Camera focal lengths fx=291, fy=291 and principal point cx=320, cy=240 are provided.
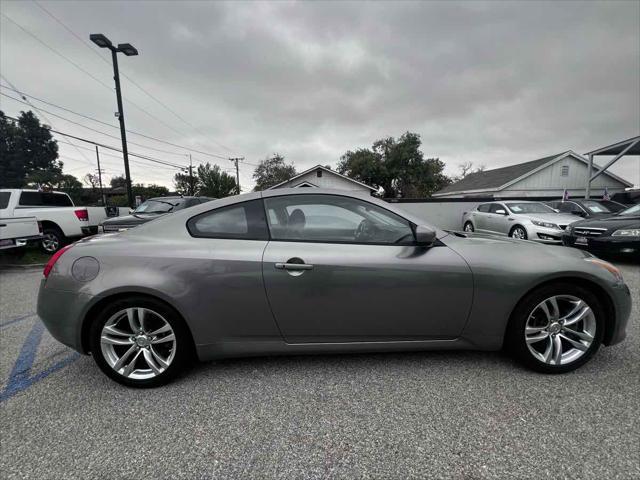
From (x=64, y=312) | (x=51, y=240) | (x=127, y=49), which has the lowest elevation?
(x=51, y=240)

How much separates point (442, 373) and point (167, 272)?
6.98ft

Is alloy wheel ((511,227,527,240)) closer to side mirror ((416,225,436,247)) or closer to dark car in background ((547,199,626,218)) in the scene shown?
dark car in background ((547,199,626,218))

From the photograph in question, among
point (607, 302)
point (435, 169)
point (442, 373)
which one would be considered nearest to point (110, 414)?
point (442, 373)

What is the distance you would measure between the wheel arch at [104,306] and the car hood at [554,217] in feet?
30.5

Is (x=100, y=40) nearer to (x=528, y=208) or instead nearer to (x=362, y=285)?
(x=362, y=285)

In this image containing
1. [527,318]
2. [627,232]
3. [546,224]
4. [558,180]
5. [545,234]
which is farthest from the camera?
[558,180]

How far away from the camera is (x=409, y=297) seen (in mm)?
2049

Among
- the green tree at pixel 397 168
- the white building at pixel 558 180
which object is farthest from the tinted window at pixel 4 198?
the green tree at pixel 397 168

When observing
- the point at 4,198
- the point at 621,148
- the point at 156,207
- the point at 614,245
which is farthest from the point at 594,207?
the point at 4,198

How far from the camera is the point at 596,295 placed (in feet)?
7.18

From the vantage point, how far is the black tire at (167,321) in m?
2.04

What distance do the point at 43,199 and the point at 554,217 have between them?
1441 centimetres

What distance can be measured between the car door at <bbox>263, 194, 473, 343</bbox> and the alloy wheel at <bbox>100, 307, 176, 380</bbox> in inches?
33.3

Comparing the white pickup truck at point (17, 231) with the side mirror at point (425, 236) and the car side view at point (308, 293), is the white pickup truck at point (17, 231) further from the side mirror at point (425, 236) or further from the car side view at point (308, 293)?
the side mirror at point (425, 236)
